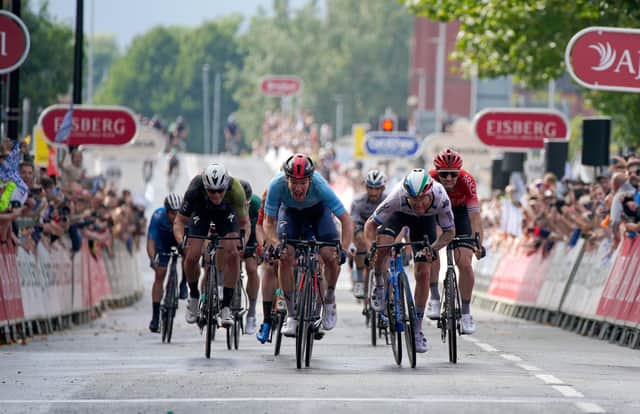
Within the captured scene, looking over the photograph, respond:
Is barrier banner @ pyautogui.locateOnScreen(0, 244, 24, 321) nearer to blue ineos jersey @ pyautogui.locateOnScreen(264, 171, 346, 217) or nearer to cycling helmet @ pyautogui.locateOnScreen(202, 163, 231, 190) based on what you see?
cycling helmet @ pyautogui.locateOnScreen(202, 163, 231, 190)

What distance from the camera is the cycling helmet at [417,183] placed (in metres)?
15.4

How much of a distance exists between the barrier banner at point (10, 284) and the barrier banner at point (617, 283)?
684cm

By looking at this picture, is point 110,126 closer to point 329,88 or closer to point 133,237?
point 133,237

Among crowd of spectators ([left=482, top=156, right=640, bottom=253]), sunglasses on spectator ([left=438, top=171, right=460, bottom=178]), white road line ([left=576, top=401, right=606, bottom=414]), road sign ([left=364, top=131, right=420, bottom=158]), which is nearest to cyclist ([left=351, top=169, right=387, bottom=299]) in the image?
crowd of spectators ([left=482, top=156, right=640, bottom=253])

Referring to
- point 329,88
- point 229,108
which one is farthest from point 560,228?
point 229,108

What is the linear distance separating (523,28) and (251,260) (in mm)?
15699

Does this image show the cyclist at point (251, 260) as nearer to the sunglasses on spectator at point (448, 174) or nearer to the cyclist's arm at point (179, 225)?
the cyclist's arm at point (179, 225)

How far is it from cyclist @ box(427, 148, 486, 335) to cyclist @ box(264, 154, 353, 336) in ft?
3.01

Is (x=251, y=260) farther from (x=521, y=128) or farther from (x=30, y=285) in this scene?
(x=521, y=128)

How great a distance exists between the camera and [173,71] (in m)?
174

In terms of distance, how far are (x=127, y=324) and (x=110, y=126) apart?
571 cm

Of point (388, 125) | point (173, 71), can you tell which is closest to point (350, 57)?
point (173, 71)

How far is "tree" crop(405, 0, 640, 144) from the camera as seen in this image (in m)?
32.6

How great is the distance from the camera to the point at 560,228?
2805cm
